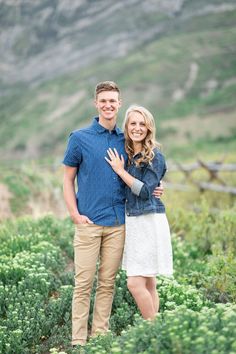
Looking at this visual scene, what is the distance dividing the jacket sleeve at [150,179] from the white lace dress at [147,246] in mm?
196

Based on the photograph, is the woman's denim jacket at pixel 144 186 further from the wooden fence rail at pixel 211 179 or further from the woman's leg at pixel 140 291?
the wooden fence rail at pixel 211 179

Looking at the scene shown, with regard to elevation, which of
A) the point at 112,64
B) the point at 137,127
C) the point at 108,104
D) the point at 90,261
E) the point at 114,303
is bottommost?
the point at 114,303

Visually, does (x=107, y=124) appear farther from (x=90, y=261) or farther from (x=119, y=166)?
(x=90, y=261)

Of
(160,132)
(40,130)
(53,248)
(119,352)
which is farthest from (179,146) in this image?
(119,352)

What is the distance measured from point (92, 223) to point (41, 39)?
8399 cm

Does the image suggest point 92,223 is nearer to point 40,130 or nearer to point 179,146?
point 179,146

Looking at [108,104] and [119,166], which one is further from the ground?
[108,104]

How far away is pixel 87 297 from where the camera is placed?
187 inches

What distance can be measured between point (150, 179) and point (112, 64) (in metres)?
66.9

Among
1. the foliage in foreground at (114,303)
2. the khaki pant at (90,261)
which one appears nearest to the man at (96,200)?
the khaki pant at (90,261)

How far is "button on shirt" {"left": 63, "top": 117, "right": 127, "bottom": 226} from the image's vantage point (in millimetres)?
4617

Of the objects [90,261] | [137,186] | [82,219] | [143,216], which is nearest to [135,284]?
[90,261]

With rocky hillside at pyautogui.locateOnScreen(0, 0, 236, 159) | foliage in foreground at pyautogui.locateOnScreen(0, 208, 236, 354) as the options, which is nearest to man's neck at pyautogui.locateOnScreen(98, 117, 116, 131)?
foliage in foreground at pyautogui.locateOnScreen(0, 208, 236, 354)

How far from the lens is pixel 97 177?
15.2ft
